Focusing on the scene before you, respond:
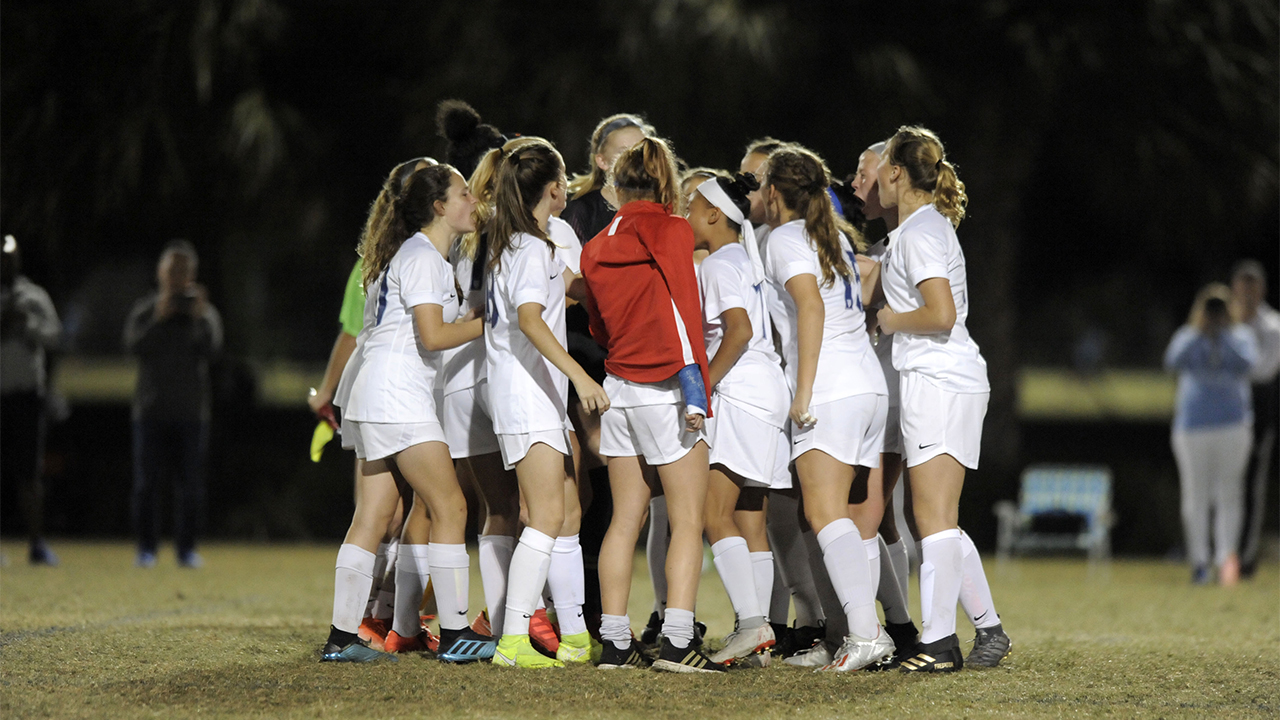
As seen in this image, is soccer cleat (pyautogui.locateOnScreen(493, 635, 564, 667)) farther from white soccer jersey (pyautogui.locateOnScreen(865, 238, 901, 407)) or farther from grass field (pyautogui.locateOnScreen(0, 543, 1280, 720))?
white soccer jersey (pyautogui.locateOnScreen(865, 238, 901, 407))

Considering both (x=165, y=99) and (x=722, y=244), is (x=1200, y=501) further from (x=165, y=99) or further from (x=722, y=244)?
(x=165, y=99)

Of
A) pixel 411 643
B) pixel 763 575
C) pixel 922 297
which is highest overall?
pixel 922 297

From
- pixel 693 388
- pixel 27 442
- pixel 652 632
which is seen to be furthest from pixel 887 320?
pixel 27 442

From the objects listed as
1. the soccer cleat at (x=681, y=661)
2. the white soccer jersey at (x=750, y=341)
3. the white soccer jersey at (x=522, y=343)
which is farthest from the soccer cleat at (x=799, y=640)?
the white soccer jersey at (x=522, y=343)

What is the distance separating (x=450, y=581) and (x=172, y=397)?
214 inches

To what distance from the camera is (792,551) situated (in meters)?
5.54

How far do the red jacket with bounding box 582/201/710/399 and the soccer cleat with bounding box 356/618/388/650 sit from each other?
1550 millimetres

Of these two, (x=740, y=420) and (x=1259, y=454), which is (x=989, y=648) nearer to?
(x=740, y=420)

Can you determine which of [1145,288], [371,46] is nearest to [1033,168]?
[371,46]

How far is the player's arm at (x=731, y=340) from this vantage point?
196 inches

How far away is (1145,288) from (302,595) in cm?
2020

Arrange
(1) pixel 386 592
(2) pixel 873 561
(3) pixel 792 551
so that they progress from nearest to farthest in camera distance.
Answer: (2) pixel 873 561
(3) pixel 792 551
(1) pixel 386 592

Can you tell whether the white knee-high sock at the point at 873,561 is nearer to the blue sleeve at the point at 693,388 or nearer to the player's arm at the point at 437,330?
the blue sleeve at the point at 693,388

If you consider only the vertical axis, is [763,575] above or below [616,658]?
above
